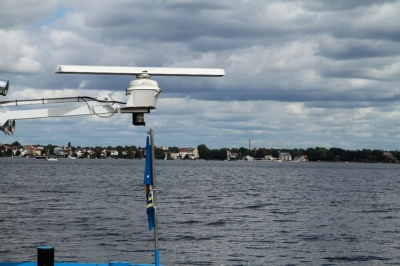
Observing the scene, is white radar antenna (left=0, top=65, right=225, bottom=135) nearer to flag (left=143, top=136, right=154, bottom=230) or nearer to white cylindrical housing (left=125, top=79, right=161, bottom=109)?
white cylindrical housing (left=125, top=79, right=161, bottom=109)

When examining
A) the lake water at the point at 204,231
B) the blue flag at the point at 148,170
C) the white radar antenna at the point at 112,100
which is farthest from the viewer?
the lake water at the point at 204,231

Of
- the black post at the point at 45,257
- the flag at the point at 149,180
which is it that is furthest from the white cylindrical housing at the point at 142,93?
the black post at the point at 45,257

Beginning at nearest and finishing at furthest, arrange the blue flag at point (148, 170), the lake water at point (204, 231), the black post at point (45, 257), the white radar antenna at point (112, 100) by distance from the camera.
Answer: the white radar antenna at point (112, 100)
the black post at point (45, 257)
the blue flag at point (148, 170)
the lake water at point (204, 231)

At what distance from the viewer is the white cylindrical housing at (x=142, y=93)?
9328 mm

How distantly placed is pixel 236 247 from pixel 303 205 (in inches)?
1272

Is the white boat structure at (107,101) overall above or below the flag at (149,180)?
above

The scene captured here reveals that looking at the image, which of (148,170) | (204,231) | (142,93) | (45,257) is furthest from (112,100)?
(204,231)

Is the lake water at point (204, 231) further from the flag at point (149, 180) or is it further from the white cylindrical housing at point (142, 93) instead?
the white cylindrical housing at point (142, 93)

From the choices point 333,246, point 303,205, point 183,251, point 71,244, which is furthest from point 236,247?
point 303,205

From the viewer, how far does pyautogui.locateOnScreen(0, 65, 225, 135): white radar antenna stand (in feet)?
30.5

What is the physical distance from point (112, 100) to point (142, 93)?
0.67 metres

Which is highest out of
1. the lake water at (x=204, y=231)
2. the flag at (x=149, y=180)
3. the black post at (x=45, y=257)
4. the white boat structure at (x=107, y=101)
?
the white boat structure at (x=107, y=101)

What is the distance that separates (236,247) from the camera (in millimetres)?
35125

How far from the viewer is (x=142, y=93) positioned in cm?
934
